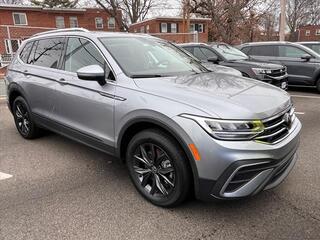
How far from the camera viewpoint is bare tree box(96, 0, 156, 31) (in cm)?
3222

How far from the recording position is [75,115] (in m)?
3.73

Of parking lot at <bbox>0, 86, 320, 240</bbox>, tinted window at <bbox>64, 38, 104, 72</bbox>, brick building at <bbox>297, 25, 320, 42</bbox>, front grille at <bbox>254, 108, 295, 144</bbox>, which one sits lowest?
parking lot at <bbox>0, 86, 320, 240</bbox>

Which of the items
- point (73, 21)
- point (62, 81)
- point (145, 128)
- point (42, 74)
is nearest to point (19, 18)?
point (73, 21)

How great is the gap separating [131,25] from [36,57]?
3185 centimetres

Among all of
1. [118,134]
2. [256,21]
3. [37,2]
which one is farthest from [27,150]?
[37,2]

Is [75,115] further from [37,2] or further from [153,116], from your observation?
[37,2]

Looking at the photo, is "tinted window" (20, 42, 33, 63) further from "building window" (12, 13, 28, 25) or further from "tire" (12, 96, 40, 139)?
"building window" (12, 13, 28, 25)

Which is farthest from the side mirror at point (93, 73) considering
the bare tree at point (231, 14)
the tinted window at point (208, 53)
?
the bare tree at point (231, 14)

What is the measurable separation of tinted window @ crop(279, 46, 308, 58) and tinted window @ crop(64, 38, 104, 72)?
793cm

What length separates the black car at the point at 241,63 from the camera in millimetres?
7852

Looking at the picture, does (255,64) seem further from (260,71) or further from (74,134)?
(74,134)

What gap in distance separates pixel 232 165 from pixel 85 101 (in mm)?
1933

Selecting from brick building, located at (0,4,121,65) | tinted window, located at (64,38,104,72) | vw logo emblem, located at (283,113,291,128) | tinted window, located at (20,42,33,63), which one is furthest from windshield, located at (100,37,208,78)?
brick building, located at (0,4,121,65)

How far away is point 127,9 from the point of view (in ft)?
112
